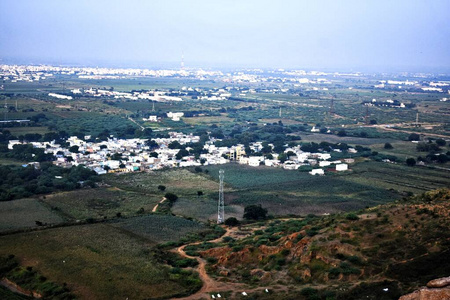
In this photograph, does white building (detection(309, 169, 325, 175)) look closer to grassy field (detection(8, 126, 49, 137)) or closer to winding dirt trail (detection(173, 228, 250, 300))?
winding dirt trail (detection(173, 228, 250, 300))

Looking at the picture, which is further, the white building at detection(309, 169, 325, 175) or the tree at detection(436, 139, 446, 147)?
the tree at detection(436, 139, 446, 147)

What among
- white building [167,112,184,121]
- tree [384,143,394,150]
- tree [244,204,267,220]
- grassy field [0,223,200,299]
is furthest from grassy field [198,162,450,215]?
white building [167,112,184,121]

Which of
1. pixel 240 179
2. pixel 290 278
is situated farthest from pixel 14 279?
pixel 240 179

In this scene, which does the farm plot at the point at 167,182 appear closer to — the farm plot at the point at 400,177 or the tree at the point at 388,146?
the farm plot at the point at 400,177

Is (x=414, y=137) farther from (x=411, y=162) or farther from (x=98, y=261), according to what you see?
(x=98, y=261)

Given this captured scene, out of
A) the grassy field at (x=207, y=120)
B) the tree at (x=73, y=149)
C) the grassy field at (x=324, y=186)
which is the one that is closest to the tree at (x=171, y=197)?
the grassy field at (x=324, y=186)

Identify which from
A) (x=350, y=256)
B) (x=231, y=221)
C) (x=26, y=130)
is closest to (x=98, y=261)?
(x=231, y=221)
